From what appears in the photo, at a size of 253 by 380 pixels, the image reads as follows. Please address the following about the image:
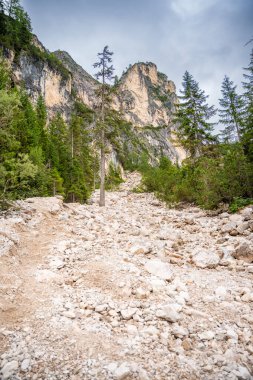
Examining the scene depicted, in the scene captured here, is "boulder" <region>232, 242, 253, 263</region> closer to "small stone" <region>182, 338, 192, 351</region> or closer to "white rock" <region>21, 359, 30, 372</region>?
"small stone" <region>182, 338, 192, 351</region>

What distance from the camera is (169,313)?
12.5 ft

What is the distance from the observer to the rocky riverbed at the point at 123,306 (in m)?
2.84

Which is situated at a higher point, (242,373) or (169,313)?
(169,313)

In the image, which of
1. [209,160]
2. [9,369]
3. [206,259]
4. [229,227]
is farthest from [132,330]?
[209,160]

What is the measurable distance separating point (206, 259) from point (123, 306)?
10.5ft

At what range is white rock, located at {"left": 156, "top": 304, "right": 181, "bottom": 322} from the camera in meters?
3.74

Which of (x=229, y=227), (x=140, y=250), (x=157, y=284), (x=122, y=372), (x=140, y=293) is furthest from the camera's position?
(x=229, y=227)

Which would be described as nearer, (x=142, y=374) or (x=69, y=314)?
(x=142, y=374)

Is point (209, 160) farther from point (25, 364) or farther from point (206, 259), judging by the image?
point (25, 364)

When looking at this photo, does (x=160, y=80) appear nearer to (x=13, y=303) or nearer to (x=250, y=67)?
(x=250, y=67)

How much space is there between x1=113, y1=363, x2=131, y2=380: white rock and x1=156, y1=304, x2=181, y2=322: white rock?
1219 mm

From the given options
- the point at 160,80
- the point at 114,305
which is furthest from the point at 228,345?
the point at 160,80

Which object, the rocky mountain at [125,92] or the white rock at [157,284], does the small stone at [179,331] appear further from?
the rocky mountain at [125,92]

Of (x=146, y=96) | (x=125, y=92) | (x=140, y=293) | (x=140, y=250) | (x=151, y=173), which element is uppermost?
(x=146, y=96)
